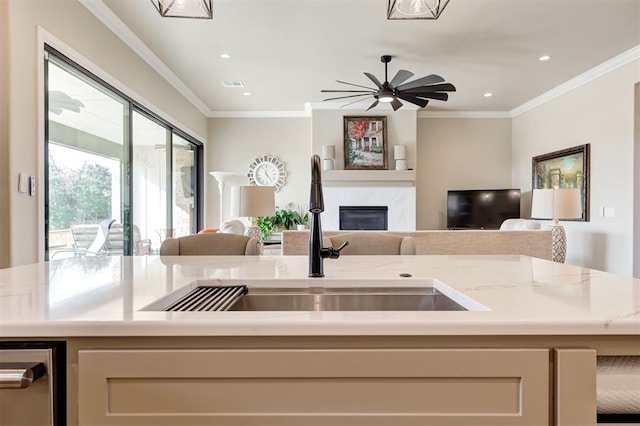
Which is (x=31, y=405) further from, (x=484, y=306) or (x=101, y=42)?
(x=101, y=42)

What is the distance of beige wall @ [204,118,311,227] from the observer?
22.2 feet

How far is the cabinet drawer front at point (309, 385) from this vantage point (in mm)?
673

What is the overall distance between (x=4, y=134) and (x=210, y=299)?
2.24 m

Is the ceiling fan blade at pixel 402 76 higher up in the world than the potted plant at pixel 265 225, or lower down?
higher up

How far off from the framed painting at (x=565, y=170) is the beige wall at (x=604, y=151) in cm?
9

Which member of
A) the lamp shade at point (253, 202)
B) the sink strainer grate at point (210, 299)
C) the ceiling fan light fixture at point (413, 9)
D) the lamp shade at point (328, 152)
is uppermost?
the ceiling fan light fixture at point (413, 9)

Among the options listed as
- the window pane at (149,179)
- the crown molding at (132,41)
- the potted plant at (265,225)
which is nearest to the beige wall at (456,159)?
the potted plant at (265,225)

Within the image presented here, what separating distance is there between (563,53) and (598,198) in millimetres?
1859

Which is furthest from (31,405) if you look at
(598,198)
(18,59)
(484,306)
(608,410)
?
(598,198)

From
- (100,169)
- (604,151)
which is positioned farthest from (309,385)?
Answer: (604,151)

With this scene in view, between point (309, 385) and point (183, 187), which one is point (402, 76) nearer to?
point (309, 385)

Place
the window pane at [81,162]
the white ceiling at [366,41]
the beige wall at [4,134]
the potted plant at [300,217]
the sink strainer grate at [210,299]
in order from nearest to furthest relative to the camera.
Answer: the sink strainer grate at [210,299], the beige wall at [4,134], the window pane at [81,162], the white ceiling at [366,41], the potted plant at [300,217]

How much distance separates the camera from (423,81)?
3.90m

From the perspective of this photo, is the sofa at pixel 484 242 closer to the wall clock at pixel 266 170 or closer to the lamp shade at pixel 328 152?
the lamp shade at pixel 328 152
